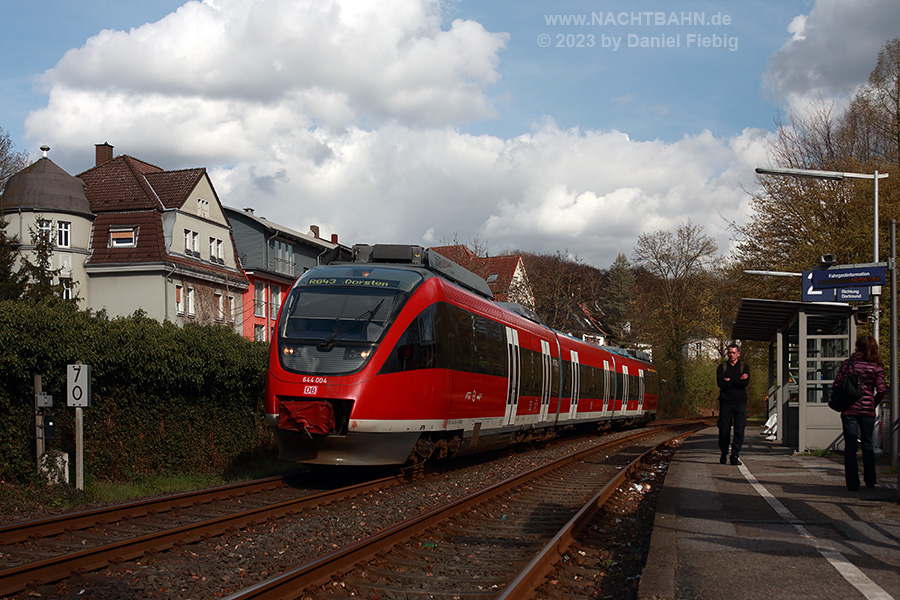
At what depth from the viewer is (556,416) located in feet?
69.9

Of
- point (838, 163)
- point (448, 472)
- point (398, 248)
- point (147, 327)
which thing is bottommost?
point (448, 472)

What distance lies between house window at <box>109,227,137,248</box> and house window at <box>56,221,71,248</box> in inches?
77.7

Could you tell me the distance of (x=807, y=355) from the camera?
17766mm

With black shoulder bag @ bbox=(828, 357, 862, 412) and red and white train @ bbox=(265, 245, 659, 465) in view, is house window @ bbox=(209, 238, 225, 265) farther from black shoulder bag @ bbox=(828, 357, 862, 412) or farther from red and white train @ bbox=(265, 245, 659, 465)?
black shoulder bag @ bbox=(828, 357, 862, 412)

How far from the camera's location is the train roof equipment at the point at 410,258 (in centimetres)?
1407

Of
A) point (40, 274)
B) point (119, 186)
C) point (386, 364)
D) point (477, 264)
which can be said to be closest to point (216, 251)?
point (119, 186)

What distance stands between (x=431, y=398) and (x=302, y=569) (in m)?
6.31

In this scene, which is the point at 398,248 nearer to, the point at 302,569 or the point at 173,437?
the point at 173,437

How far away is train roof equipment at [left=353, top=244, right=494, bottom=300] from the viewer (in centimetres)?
1407

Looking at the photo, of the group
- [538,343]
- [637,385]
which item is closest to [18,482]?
[538,343]

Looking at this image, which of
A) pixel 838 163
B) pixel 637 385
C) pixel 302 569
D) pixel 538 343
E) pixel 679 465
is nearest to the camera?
pixel 302 569

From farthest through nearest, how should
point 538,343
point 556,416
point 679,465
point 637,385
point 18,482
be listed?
Answer: point 637,385 < point 556,416 < point 538,343 < point 679,465 < point 18,482

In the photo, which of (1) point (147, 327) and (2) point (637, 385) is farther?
(2) point (637, 385)

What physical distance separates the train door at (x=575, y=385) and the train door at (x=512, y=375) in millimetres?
6329
